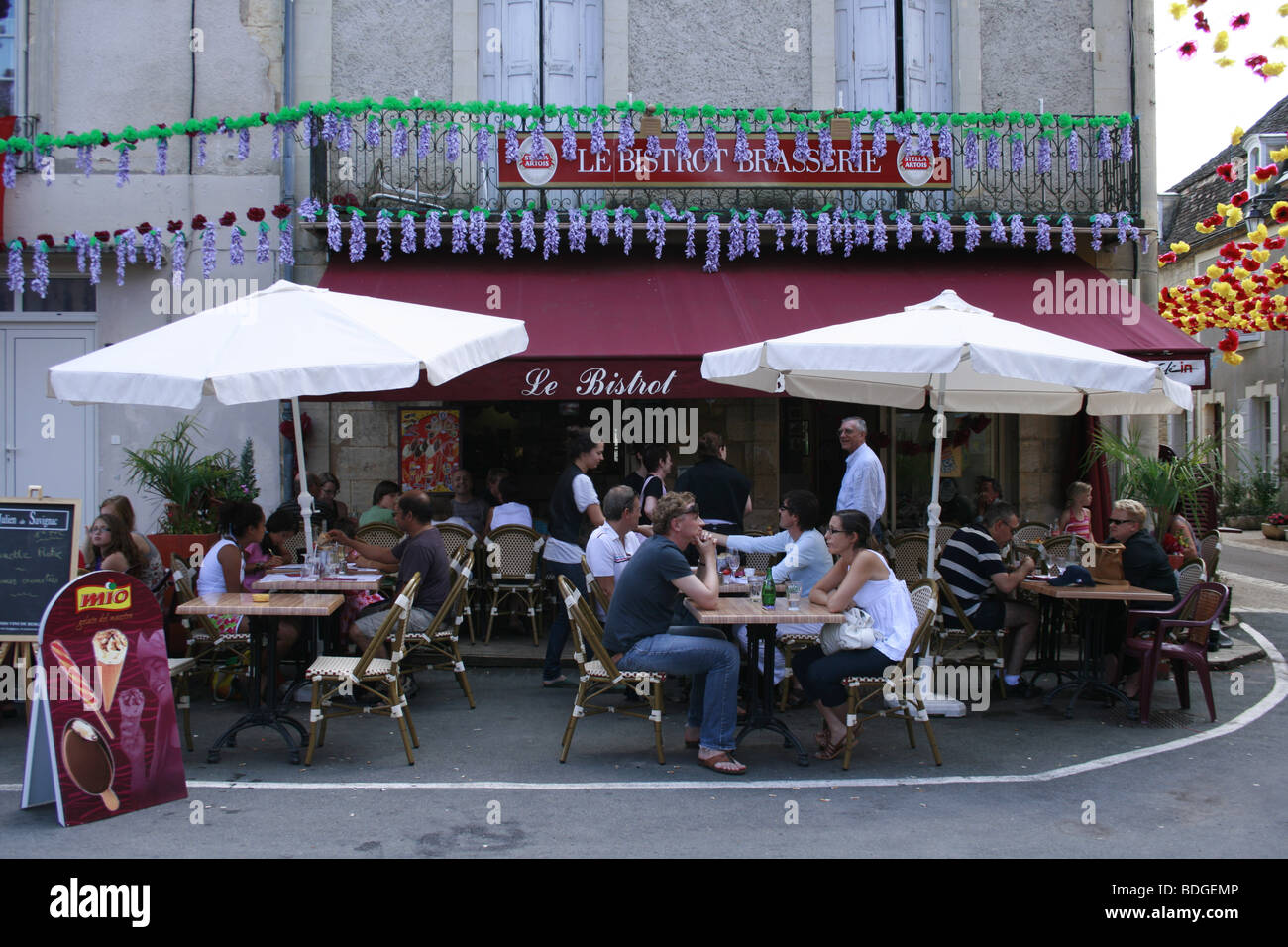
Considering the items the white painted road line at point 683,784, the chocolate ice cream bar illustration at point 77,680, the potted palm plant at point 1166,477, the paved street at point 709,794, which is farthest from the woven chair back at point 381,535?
the potted palm plant at point 1166,477

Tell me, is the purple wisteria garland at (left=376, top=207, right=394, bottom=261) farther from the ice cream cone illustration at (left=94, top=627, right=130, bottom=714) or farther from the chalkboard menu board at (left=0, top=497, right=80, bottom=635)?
the ice cream cone illustration at (left=94, top=627, right=130, bottom=714)

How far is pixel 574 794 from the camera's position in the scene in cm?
594

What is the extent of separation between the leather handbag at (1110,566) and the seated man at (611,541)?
322cm

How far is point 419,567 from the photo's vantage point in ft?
25.8

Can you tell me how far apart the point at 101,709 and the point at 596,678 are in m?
2.58

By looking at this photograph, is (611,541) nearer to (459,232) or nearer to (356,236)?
(459,232)

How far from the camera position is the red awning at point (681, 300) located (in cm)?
977

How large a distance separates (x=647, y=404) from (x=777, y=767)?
20.5 ft

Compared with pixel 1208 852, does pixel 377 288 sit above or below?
above

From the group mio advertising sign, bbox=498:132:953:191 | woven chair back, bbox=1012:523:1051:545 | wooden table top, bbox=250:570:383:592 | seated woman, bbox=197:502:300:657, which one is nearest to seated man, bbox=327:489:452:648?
wooden table top, bbox=250:570:383:592

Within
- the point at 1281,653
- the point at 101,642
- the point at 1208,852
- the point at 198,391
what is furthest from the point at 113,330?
the point at 1281,653

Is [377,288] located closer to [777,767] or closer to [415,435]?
[415,435]

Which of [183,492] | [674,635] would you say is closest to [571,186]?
[183,492]

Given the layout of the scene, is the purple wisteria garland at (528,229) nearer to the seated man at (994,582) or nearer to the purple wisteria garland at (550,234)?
the purple wisteria garland at (550,234)
